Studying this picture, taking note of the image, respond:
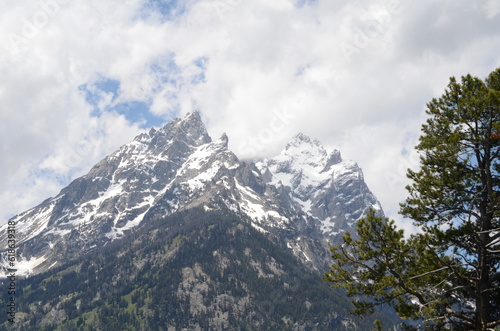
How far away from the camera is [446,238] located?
2259 cm

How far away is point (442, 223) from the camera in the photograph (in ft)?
76.4

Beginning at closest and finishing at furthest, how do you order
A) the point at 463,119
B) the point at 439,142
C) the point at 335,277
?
the point at 463,119 < the point at 439,142 < the point at 335,277

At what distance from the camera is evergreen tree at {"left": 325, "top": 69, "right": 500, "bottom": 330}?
20469 millimetres

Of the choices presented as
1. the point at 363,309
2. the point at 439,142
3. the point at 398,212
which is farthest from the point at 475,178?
the point at 363,309

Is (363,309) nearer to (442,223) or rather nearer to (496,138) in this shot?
(442,223)

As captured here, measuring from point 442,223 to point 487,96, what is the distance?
7.00 metres

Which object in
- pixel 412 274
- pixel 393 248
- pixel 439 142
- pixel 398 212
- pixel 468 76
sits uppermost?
pixel 468 76

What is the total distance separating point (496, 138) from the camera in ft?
66.1

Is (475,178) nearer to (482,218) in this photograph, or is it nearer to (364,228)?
(482,218)

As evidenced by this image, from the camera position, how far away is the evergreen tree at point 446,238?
67.2 feet

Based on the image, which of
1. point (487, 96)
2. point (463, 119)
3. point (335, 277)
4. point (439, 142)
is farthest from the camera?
point (335, 277)

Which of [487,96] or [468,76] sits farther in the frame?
[468,76]

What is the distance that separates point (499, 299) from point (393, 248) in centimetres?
529

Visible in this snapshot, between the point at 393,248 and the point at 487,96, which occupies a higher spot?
the point at 487,96
